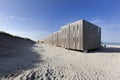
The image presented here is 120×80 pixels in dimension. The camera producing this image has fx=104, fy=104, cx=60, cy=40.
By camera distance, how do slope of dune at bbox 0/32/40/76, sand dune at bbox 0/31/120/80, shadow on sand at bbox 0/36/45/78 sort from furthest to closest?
1. slope of dune at bbox 0/32/40/76
2. shadow on sand at bbox 0/36/45/78
3. sand dune at bbox 0/31/120/80

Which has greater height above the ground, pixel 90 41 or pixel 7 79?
pixel 90 41

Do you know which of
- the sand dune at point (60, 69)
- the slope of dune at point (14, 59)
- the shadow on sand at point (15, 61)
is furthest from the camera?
the slope of dune at point (14, 59)

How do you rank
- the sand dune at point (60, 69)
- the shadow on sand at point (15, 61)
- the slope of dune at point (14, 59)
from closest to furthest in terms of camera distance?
the sand dune at point (60, 69), the shadow on sand at point (15, 61), the slope of dune at point (14, 59)

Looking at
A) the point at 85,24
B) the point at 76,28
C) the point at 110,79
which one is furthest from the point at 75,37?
the point at 110,79

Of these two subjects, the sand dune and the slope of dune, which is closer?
the sand dune

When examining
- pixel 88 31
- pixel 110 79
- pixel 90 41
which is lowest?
pixel 110 79

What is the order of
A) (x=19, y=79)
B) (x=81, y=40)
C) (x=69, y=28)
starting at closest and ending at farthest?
(x=19, y=79)
(x=81, y=40)
(x=69, y=28)

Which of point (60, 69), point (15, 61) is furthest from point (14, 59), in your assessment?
point (60, 69)

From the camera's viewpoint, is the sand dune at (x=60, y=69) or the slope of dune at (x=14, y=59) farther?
the slope of dune at (x=14, y=59)

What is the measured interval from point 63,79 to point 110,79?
5.87 ft

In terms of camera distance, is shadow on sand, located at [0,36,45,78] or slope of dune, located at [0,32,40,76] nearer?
shadow on sand, located at [0,36,45,78]

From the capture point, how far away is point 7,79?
11.6 ft

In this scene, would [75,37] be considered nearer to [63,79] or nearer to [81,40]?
[81,40]

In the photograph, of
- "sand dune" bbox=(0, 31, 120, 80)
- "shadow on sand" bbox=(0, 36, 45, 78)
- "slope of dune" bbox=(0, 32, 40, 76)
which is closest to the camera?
"sand dune" bbox=(0, 31, 120, 80)
